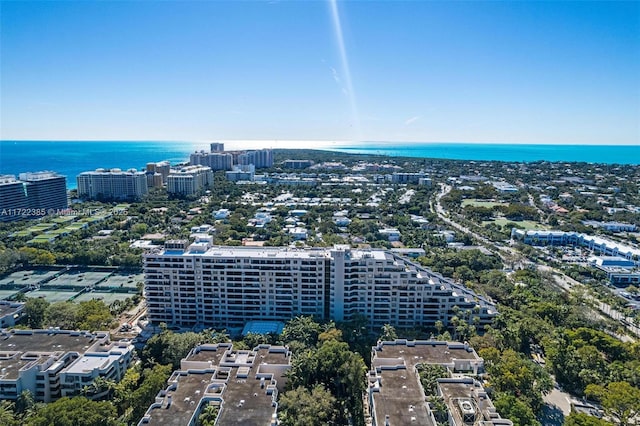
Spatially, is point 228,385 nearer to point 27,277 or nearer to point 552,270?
point 27,277

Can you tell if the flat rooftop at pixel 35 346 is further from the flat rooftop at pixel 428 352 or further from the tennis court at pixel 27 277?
the flat rooftop at pixel 428 352

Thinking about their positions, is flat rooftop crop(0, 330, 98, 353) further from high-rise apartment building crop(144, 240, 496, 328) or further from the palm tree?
high-rise apartment building crop(144, 240, 496, 328)

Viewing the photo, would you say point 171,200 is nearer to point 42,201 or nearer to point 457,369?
point 42,201

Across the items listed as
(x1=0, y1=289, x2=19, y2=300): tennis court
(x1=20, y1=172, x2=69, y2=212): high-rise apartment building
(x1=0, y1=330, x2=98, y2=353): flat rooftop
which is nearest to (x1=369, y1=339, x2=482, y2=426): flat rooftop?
(x1=0, y1=330, x2=98, y2=353): flat rooftop

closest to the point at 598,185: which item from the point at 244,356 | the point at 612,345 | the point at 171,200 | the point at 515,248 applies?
the point at 515,248

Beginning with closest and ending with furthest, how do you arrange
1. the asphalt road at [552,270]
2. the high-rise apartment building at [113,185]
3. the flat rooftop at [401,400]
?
1. the flat rooftop at [401,400]
2. the asphalt road at [552,270]
3. the high-rise apartment building at [113,185]

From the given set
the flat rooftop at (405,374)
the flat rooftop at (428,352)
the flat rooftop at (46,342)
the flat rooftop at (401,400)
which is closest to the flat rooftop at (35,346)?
the flat rooftop at (46,342)
